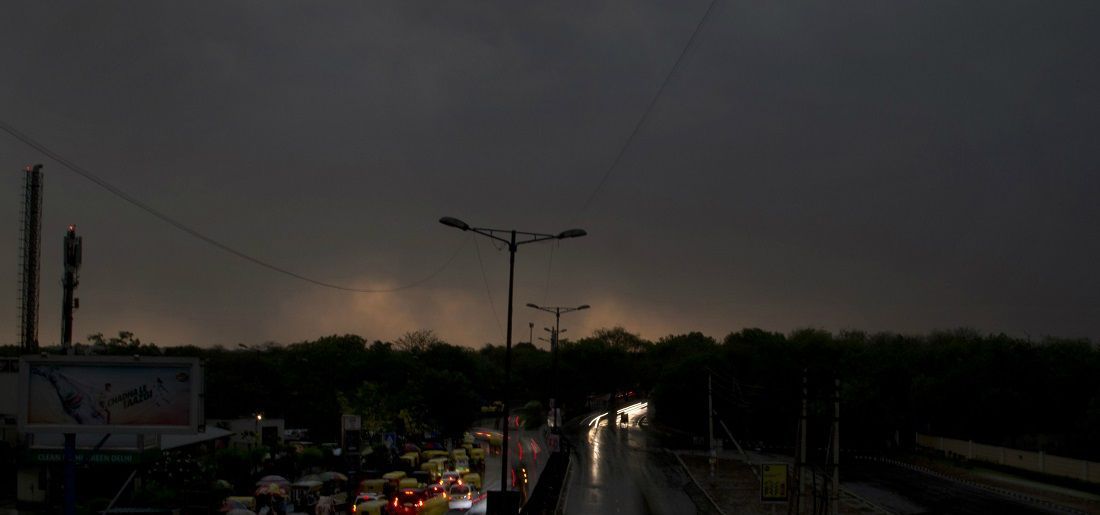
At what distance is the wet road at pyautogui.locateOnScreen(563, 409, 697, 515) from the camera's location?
42.6 metres

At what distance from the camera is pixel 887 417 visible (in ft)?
235

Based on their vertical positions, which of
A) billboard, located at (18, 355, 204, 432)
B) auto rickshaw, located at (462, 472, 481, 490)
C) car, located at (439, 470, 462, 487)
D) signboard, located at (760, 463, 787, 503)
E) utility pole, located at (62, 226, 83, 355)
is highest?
utility pole, located at (62, 226, 83, 355)

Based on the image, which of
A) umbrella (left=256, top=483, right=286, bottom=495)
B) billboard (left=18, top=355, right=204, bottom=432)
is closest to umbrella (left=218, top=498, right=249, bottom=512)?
umbrella (left=256, top=483, right=286, bottom=495)

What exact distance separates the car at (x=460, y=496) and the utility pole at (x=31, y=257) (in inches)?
1074

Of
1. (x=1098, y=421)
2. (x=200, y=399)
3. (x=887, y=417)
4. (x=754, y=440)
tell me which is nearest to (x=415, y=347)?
(x=754, y=440)

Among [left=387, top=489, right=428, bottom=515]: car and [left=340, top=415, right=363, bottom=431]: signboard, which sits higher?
[left=340, top=415, right=363, bottom=431]: signboard

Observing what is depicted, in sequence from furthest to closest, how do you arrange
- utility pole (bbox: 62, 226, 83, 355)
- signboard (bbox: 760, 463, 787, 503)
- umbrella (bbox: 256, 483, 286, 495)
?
utility pole (bbox: 62, 226, 83, 355), umbrella (bbox: 256, 483, 286, 495), signboard (bbox: 760, 463, 787, 503)

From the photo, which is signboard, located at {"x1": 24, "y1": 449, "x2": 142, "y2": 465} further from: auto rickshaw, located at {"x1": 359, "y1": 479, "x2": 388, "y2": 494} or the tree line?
the tree line

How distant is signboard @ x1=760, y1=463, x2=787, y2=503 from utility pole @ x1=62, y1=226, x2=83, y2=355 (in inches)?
1211

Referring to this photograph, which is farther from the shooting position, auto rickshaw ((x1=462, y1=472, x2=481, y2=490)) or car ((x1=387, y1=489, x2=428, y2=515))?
auto rickshaw ((x1=462, y1=472, x2=481, y2=490))

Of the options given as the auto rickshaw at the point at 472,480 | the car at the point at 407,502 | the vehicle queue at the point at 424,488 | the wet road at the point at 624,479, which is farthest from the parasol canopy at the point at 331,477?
the wet road at the point at 624,479

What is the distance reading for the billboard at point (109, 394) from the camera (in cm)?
2189

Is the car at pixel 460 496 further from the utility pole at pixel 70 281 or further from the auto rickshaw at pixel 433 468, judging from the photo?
the utility pole at pixel 70 281

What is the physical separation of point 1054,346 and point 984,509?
33.6m
